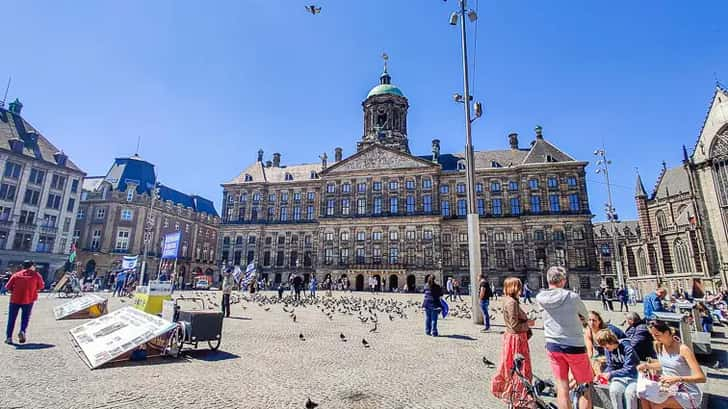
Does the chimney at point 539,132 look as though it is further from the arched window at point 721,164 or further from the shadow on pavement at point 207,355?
the shadow on pavement at point 207,355

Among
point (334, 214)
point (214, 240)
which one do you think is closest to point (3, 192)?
point (214, 240)

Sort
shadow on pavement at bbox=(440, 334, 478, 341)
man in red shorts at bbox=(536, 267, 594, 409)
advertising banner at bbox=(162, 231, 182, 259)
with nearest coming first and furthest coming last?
1. man in red shorts at bbox=(536, 267, 594, 409)
2. shadow on pavement at bbox=(440, 334, 478, 341)
3. advertising banner at bbox=(162, 231, 182, 259)

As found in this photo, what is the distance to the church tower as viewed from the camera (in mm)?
59125

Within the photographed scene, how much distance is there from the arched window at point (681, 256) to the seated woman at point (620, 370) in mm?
52457

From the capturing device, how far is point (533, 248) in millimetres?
47906

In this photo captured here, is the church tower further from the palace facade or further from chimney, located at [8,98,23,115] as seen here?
chimney, located at [8,98,23,115]

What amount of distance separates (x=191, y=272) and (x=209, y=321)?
5898 cm

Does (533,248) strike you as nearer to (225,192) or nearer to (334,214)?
(334,214)

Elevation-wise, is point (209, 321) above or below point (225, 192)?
below

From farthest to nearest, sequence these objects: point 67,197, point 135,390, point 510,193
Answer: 1. point 510,193
2. point 67,197
3. point 135,390

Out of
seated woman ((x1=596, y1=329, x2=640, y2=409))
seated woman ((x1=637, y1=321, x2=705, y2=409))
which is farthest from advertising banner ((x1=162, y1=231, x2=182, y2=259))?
seated woman ((x1=637, y1=321, x2=705, y2=409))

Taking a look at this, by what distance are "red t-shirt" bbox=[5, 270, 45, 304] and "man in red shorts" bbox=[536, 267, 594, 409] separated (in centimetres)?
1161

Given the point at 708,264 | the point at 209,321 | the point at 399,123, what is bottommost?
the point at 209,321

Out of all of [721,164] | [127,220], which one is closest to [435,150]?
[721,164]
